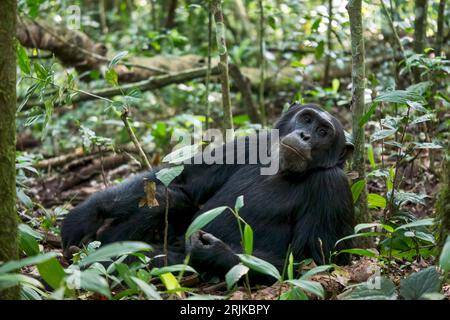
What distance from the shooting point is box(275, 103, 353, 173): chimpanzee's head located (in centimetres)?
505

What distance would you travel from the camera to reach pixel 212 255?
4.61 metres

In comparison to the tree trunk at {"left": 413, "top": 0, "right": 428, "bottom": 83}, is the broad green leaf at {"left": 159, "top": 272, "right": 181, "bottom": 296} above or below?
below

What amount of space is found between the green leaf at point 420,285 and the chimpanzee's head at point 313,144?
1.80 metres

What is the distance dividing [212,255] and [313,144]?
4.30 ft

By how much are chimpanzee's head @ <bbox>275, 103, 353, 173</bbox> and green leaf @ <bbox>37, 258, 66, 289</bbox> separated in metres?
2.41

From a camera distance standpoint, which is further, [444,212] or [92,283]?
[444,212]

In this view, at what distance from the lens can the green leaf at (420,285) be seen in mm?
3373

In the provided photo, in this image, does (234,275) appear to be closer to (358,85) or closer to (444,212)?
(444,212)

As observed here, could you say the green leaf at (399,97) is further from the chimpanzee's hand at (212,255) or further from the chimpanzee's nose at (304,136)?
the chimpanzee's hand at (212,255)

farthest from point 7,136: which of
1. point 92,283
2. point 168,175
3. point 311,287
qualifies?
point 311,287

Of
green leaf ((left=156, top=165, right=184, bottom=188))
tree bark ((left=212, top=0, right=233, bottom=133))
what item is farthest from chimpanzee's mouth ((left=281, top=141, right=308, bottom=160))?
tree bark ((left=212, top=0, right=233, bottom=133))

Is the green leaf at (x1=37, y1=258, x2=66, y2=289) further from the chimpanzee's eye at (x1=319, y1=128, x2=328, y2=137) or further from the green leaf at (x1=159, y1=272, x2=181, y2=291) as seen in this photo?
the chimpanzee's eye at (x1=319, y1=128, x2=328, y2=137)
